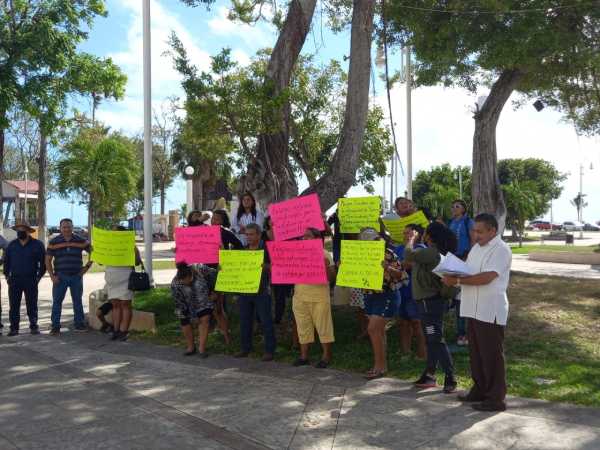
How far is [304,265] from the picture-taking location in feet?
22.6

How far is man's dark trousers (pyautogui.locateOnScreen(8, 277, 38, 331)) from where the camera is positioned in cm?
923

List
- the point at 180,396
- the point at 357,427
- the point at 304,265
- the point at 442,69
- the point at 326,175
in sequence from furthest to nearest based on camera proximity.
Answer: the point at 442,69
the point at 326,175
the point at 304,265
the point at 180,396
the point at 357,427

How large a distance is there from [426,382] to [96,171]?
31.6 meters

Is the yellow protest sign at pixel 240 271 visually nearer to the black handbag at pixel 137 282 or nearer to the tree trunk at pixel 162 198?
the black handbag at pixel 137 282

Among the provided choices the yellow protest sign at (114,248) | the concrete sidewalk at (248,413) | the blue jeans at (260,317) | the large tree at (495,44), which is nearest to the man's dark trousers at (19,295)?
the yellow protest sign at (114,248)

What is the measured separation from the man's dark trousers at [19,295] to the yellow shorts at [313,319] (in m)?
4.61

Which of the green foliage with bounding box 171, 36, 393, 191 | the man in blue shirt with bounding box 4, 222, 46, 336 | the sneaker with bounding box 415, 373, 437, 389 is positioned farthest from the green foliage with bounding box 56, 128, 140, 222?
the sneaker with bounding box 415, 373, 437, 389

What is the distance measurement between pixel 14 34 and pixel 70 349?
1139 cm

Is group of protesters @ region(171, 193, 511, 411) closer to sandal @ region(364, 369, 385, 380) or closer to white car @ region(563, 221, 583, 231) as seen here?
sandal @ region(364, 369, 385, 380)

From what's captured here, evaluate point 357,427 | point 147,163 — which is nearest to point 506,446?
point 357,427

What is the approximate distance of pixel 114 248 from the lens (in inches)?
351

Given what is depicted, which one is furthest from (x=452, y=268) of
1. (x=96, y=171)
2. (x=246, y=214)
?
(x=96, y=171)

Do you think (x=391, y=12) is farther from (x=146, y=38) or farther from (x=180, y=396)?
(x=180, y=396)

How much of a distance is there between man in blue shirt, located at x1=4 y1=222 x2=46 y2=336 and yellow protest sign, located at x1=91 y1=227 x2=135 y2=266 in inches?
40.5
